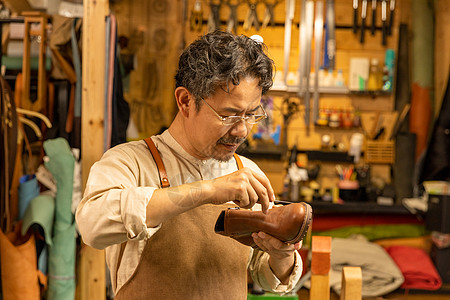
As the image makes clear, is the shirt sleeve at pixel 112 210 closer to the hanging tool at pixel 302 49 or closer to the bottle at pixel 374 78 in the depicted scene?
the hanging tool at pixel 302 49

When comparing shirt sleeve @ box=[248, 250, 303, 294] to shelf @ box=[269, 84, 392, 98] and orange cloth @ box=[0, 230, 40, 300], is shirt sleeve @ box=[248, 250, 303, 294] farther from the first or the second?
shelf @ box=[269, 84, 392, 98]

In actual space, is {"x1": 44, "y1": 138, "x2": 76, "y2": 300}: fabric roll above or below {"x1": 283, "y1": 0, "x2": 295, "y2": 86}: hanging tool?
below

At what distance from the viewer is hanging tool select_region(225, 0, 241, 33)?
4.35 metres

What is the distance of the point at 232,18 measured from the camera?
14.4ft

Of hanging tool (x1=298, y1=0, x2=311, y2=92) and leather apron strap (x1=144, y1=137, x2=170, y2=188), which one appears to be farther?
hanging tool (x1=298, y1=0, x2=311, y2=92)

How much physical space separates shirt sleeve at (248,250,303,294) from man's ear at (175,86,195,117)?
0.53 metres

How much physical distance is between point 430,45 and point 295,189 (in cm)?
165

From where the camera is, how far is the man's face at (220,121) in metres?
1.37

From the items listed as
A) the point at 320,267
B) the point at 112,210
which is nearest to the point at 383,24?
the point at 320,267

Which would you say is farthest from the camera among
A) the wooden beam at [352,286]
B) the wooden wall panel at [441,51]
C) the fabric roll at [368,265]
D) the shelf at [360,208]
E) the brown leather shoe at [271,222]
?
the wooden wall panel at [441,51]

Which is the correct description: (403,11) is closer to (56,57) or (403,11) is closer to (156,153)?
(56,57)

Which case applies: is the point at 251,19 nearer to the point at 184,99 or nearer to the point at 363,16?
the point at 363,16

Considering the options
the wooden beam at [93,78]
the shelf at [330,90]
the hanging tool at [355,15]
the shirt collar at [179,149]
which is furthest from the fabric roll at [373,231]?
the shirt collar at [179,149]

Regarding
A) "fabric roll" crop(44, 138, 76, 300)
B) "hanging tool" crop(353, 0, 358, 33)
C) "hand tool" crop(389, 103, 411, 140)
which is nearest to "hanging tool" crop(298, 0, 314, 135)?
"hanging tool" crop(353, 0, 358, 33)
